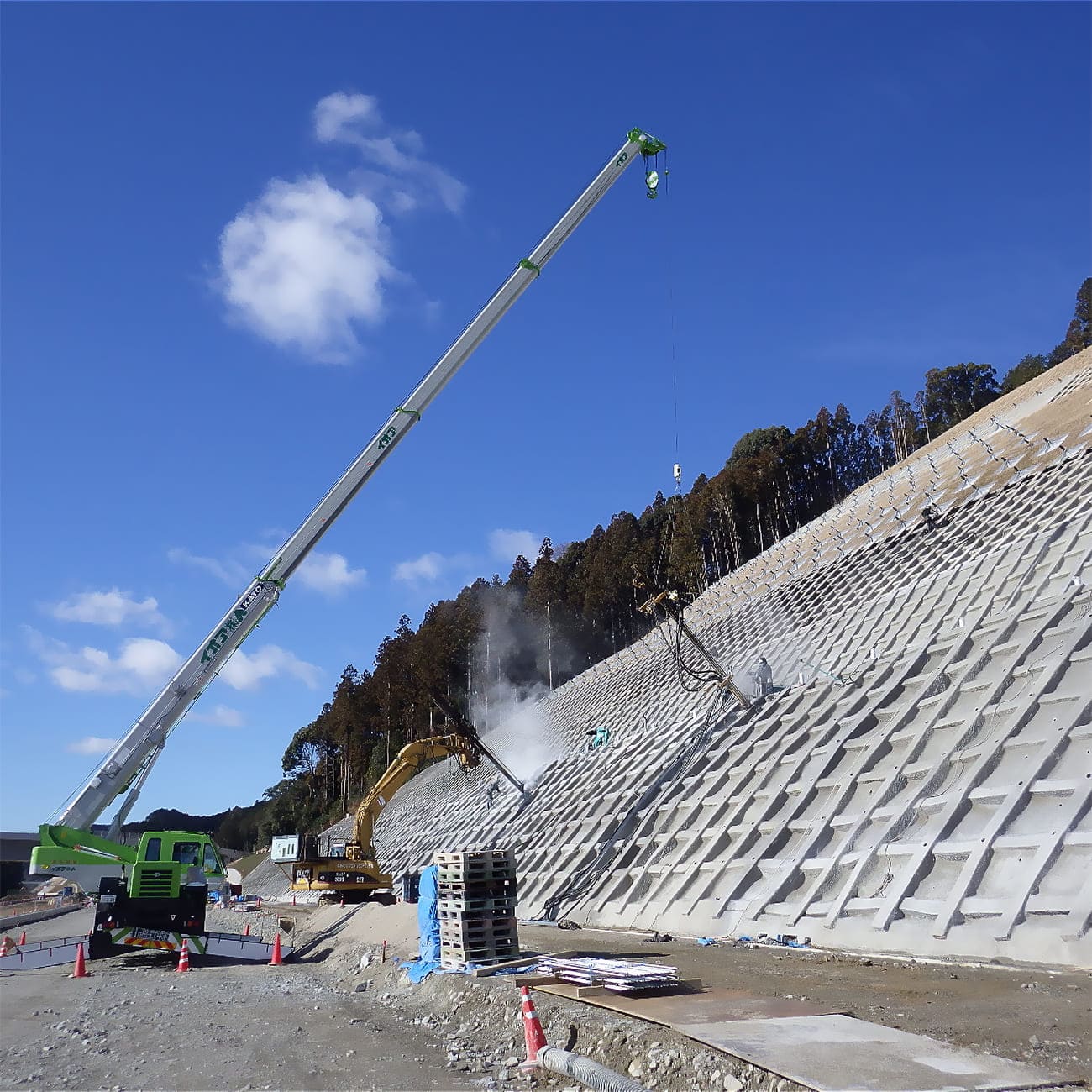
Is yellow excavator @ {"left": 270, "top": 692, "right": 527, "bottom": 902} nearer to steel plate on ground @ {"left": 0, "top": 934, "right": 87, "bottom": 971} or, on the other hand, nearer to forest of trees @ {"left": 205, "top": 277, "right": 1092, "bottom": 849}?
steel plate on ground @ {"left": 0, "top": 934, "right": 87, "bottom": 971}

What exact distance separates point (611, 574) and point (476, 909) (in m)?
60.5

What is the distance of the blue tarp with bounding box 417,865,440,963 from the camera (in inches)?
478

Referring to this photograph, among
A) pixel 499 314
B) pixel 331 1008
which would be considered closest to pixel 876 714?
pixel 331 1008

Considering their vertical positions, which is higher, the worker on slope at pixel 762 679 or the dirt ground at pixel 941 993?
the worker on slope at pixel 762 679

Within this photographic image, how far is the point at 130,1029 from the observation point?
956 cm

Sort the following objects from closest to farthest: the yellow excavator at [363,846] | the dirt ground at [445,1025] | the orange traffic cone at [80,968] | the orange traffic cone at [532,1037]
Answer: the dirt ground at [445,1025], the orange traffic cone at [532,1037], the orange traffic cone at [80,968], the yellow excavator at [363,846]

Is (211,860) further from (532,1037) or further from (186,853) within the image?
(532,1037)

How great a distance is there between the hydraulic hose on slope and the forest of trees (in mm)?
59743

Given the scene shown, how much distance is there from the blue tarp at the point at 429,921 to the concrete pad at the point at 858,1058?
652cm

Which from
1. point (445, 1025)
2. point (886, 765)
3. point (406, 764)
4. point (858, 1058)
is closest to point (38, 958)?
point (406, 764)

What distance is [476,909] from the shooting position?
1138cm

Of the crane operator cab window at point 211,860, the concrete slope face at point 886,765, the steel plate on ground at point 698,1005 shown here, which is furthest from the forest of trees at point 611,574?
the steel plate on ground at point 698,1005

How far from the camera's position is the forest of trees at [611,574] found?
72375 mm

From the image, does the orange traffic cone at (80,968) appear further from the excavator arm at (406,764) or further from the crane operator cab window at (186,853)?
the excavator arm at (406,764)
